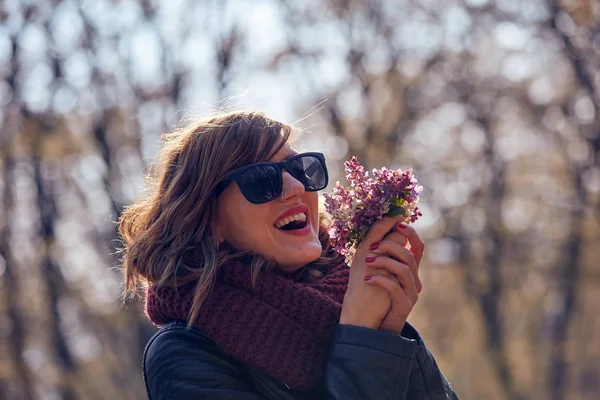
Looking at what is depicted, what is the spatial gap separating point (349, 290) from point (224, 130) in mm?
666

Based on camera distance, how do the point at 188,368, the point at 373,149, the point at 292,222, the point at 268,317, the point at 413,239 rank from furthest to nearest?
the point at 373,149 < the point at 292,222 < the point at 413,239 < the point at 268,317 < the point at 188,368

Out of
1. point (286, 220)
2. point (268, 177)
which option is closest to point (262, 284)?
point (286, 220)

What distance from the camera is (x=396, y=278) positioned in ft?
9.00

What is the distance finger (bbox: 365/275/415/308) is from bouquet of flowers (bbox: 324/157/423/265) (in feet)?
0.57

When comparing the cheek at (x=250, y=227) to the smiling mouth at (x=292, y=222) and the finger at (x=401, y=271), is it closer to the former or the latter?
the smiling mouth at (x=292, y=222)

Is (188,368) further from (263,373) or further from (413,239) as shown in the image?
(413,239)

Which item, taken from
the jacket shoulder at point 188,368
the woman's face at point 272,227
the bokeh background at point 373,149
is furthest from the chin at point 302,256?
the bokeh background at point 373,149

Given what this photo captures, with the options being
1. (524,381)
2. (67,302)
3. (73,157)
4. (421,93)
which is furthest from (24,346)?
(524,381)

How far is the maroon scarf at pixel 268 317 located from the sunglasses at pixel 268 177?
0.77 ft

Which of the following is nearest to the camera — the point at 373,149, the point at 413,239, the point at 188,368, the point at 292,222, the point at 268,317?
the point at 188,368

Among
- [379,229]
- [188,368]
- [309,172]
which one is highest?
[309,172]

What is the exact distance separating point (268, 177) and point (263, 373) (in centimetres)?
61

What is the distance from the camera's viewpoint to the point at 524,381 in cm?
2042

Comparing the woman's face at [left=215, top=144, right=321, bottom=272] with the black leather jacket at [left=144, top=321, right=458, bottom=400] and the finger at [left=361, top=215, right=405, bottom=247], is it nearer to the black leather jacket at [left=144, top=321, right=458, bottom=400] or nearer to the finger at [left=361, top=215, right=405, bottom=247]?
the finger at [left=361, top=215, right=405, bottom=247]
